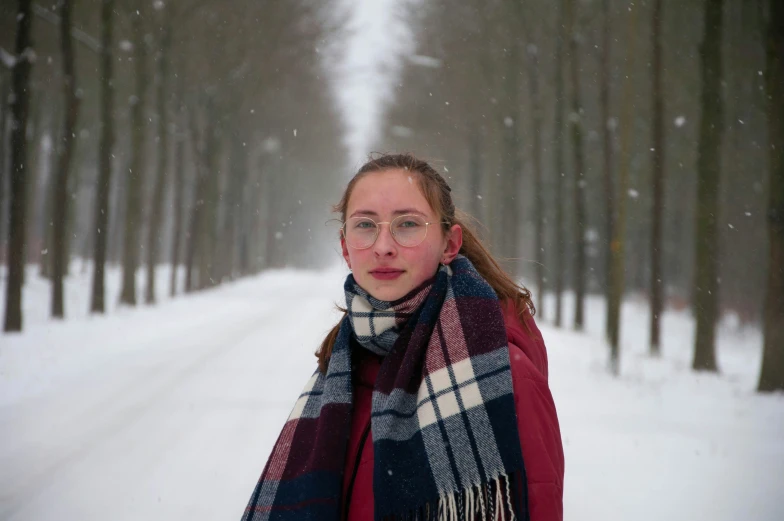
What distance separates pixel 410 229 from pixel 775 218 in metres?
7.80

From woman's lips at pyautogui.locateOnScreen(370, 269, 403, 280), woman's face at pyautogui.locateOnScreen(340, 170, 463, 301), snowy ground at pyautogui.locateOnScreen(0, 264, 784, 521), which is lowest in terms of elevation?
snowy ground at pyautogui.locateOnScreen(0, 264, 784, 521)

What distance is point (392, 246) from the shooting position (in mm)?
1999

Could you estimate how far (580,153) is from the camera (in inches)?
518

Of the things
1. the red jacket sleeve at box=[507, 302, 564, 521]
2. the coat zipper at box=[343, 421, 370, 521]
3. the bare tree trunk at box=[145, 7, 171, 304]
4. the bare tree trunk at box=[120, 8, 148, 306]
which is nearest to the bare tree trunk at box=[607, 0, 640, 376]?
the red jacket sleeve at box=[507, 302, 564, 521]

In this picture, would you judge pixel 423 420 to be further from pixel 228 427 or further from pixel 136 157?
pixel 136 157

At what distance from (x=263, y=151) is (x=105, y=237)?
712 inches

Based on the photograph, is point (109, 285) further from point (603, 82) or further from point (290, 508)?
point (290, 508)

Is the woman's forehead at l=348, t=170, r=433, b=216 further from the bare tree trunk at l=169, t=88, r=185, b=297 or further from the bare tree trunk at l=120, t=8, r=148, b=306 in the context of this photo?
the bare tree trunk at l=169, t=88, r=185, b=297

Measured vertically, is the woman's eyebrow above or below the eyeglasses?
above

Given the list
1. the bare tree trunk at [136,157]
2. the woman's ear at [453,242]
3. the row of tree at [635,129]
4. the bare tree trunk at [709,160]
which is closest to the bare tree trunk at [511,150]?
the row of tree at [635,129]

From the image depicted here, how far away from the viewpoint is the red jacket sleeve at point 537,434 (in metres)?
1.65

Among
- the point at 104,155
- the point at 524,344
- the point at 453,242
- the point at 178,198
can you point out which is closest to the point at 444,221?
the point at 453,242

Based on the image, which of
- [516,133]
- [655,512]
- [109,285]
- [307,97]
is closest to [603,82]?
[516,133]

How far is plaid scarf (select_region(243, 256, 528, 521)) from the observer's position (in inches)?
68.1
